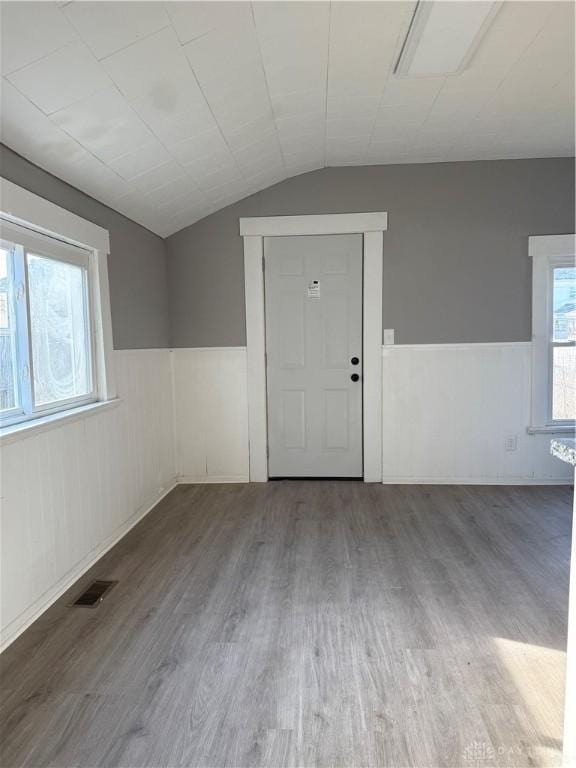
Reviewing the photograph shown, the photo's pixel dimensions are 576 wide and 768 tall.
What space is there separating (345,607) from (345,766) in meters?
0.80

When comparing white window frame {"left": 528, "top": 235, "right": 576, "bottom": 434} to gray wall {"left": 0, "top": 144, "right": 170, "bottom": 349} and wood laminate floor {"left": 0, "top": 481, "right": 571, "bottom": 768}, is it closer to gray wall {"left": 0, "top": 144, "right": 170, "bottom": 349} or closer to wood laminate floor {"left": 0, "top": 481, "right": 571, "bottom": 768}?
wood laminate floor {"left": 0, "top": 481, "right": 571, "bottom": 768}

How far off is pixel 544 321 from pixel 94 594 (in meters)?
3.70

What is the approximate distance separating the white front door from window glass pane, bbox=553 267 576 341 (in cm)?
158

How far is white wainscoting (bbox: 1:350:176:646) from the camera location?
1965 mm

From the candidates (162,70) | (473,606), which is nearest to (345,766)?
(473,606)

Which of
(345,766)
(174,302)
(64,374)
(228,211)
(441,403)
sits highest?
(228,211)

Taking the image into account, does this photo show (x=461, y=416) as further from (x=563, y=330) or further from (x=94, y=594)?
(x=94, y=594)

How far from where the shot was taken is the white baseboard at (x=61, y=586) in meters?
1.93

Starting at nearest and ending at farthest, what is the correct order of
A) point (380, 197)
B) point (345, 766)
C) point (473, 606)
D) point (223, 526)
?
1. point (345, 766)
2. point (473, 606)
3. point (223, 526)
4. point (380, 197)

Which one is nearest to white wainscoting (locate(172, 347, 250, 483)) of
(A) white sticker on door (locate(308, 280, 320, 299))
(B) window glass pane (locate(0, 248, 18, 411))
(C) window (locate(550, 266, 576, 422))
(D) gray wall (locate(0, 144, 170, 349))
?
(D) gray wall (locate(0, 144, 170, 349))

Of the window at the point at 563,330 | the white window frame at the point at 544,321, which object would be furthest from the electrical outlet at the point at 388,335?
the window at the point at 563,330

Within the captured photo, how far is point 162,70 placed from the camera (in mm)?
1903

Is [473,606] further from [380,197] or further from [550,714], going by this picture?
[380,197]

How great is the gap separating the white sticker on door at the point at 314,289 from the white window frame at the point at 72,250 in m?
1.64
